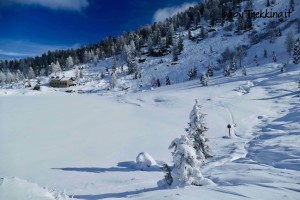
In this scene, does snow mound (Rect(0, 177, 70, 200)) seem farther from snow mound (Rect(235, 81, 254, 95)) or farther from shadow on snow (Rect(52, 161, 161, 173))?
snow mound (Rect(235, 81, 254, 95))

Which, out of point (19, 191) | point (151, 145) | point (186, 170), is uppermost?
point (19, 191)

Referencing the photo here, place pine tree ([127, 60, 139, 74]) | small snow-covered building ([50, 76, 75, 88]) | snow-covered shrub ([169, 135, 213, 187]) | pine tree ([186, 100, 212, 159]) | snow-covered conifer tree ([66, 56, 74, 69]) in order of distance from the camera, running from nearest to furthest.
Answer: snow-covered shrub ([169, 135, 213, 187]) < pine tree ([186, 100, 212, 159]) < small snow-covered building ([50, 76, 75, 88]) < pine tree ([127, 60, 139, 74]) < snow-covered conifer tree ([66, 56, 74, 69])

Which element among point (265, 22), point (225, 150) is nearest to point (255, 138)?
point (225, 150)

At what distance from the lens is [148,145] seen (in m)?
28.3

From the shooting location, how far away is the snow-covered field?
1477 centimetres

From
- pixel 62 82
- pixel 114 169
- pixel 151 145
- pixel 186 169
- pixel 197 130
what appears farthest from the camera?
pixel 62 82

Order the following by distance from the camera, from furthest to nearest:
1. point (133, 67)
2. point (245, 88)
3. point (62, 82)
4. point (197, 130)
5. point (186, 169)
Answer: point (133, 67)
point (62, 82)
point (245, 88)
point (197, 130)
point (186, 169)

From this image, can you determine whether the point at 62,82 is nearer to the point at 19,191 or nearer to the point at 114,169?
the point at 114,169

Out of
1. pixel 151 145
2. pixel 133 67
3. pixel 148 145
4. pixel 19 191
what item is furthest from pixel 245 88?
pixel 133 67

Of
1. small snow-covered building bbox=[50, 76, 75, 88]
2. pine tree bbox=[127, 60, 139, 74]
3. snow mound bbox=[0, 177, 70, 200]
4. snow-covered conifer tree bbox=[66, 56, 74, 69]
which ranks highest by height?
snow-covered conifer tree bbox=[66, 56, 74, 69]

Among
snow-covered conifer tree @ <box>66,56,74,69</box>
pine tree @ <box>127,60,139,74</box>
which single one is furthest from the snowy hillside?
snow-covered conifer tree @ <box>66,56,74,69</box>

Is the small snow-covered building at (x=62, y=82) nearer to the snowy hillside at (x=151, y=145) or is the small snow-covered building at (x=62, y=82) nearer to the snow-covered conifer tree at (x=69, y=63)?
the snow-covered conifer tree at (x=69, y=63)

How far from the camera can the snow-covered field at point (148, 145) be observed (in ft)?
48.5

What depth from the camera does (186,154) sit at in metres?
15.0
